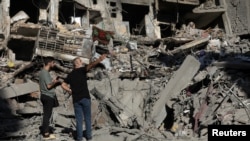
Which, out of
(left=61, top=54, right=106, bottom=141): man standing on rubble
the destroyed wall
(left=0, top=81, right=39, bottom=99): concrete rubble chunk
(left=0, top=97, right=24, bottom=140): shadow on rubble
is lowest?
(left=0, top=97, right=24, bottom=140): shadow on rubble

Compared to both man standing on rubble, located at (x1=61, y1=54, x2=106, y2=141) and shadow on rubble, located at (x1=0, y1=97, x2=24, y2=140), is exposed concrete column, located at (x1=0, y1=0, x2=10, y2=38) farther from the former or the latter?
man standing on rubble, located at (x1=61, y1=54, x2=106, y2=141)

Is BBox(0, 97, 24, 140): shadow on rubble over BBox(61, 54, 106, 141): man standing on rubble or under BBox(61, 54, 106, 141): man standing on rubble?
under

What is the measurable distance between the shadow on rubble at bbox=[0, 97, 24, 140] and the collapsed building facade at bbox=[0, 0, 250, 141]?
0.02 m

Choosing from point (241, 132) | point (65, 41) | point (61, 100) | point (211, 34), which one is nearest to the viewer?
point (241, 132)

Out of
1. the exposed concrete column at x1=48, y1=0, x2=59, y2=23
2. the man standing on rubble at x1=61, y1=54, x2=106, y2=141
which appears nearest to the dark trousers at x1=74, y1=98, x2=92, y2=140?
the man standing on rubble at x1=61, y1=54, x2=106, y2=141

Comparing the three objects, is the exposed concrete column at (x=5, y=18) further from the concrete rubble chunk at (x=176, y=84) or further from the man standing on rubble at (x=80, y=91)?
the man standing on rubble at (x=80, y=91)

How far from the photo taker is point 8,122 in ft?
37.7

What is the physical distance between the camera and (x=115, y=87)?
13.4 metres

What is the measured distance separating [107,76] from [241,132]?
7769 millimetres

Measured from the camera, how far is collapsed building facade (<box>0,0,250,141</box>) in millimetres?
10820

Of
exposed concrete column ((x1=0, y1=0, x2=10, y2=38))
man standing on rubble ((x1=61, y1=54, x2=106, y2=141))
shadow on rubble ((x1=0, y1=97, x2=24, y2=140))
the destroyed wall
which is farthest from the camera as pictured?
the destroyed wall

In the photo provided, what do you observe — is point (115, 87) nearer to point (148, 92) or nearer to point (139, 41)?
point (148, 92)

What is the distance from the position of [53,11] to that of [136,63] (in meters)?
6.19

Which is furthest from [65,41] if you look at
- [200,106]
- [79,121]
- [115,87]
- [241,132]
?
[241,132]
